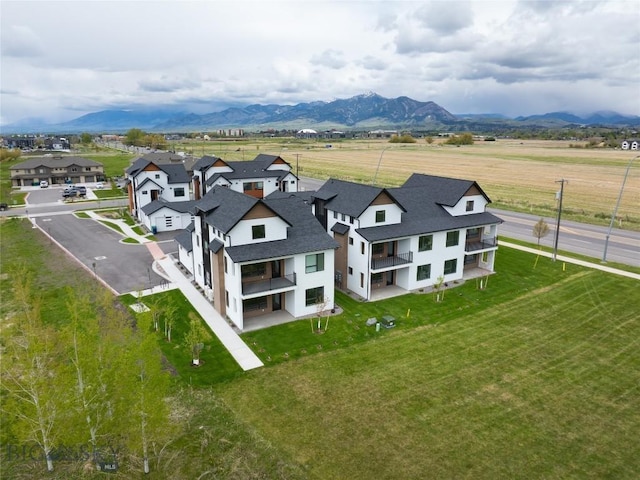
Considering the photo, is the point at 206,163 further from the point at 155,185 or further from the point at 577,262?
the point at 577,262

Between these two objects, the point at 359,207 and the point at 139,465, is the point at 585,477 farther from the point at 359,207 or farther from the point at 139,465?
the point at 359,207

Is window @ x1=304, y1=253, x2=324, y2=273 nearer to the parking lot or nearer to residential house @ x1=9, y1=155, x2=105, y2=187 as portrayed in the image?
the parking lot

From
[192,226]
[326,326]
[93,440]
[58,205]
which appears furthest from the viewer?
[58,205]

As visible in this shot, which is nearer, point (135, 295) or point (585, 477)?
point (585, 477)

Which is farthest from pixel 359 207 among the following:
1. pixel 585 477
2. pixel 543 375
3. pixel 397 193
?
pixel 585 477

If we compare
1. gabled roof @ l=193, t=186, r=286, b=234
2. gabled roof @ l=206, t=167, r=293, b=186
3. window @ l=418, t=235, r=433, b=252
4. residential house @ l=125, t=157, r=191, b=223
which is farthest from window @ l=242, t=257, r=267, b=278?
residential house @ l=125, t=157, r=191, b=223

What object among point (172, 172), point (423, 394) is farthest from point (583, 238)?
point (172, 172)

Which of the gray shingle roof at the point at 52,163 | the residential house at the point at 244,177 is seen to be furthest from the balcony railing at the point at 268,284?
the gray shingle roof at the point at 52,163
